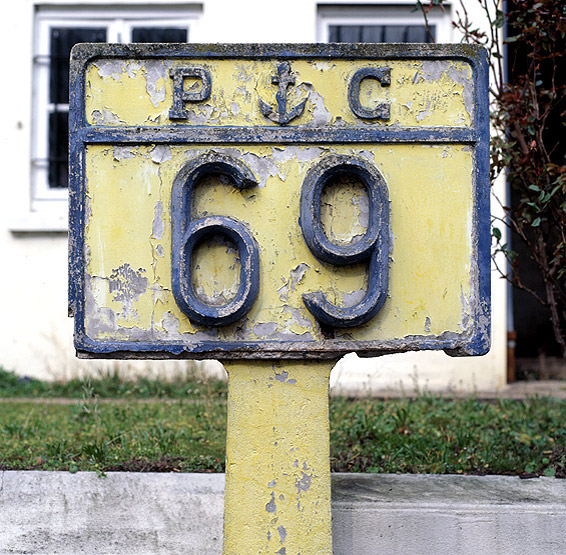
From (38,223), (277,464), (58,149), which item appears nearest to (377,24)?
(58,149)

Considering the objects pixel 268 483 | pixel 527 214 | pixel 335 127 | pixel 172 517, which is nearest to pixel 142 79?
pixel 335 127

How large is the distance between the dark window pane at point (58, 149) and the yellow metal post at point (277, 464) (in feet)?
12.3

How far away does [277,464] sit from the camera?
81.5 inches

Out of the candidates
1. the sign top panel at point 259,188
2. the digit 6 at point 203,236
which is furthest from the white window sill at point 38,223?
the digit 6 at point 203,236

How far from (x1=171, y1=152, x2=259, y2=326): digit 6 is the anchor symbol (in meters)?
0.17

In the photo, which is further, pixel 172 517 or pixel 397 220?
pixel 172 517

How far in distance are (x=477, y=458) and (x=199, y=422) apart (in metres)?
1.43

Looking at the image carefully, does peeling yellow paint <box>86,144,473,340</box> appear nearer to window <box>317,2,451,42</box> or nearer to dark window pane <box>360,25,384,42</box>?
window <box>317,2,451,42</box>

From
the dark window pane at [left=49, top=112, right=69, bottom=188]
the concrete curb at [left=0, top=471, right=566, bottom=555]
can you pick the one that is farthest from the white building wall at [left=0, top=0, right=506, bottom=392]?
the concrete curb at [left=0, top=471, right=566, bottom=555]

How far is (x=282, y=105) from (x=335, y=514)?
139 cm

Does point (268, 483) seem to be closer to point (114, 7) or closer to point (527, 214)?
point (527, 214)

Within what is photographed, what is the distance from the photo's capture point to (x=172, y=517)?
2727 mm

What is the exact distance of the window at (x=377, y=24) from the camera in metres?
5.22

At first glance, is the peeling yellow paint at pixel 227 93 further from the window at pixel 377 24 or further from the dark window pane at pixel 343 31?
the dark window pane at pixel 343 31
